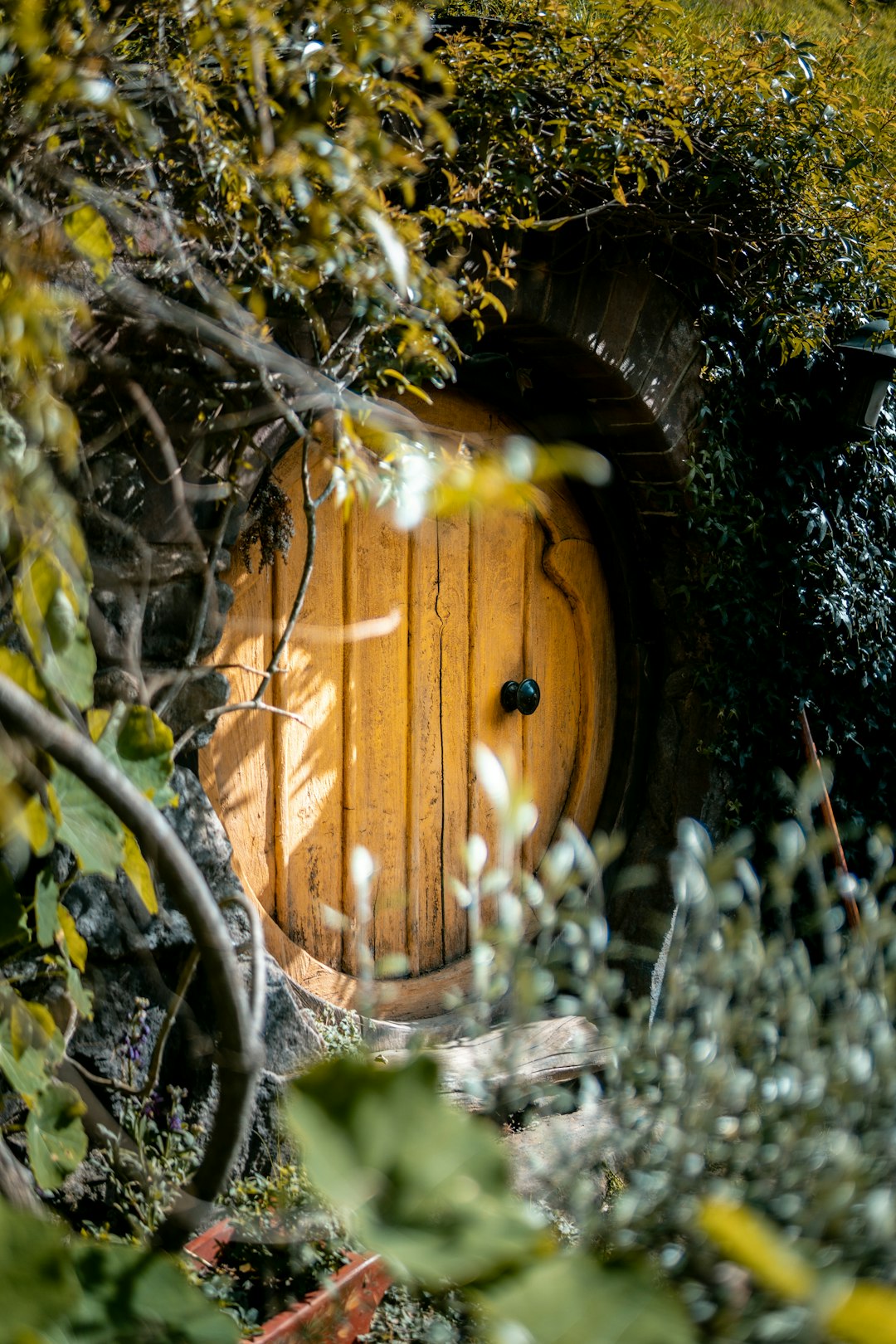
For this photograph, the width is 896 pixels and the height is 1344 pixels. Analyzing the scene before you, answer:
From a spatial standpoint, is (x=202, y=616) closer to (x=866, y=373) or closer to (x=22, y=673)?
(x=22, y=673)

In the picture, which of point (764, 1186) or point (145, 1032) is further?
point (145, 1032)

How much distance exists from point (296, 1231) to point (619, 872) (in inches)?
86.7

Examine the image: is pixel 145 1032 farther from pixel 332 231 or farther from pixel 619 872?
pixel 619 872

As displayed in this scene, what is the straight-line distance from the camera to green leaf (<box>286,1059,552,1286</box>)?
572 mm

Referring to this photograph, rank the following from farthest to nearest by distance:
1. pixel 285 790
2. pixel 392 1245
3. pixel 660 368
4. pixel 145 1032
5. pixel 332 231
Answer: pixel 660 368
pixel 285 790
pixel 145 1032
pixel 332 231
pixel 392 1245

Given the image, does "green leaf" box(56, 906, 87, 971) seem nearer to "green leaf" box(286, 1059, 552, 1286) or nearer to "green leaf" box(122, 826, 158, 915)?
"green leaf" box(122, 826, 158, 915)

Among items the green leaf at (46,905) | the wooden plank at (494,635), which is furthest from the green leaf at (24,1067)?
the wooden plank at (494,635)

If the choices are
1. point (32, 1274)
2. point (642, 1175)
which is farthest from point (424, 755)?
point (32, 1274)

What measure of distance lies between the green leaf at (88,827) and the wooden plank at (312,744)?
1.17 m

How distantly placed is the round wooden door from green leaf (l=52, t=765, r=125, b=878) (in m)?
1.01

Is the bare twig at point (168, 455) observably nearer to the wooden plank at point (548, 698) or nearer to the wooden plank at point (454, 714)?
the wooden plank at point (454, 714)

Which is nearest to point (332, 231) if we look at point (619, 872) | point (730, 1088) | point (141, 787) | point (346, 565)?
point (141, 787)

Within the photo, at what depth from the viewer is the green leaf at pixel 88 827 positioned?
125 centimetres

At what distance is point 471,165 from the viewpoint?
232 centimetres
